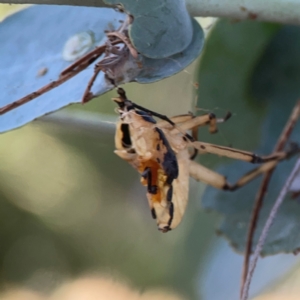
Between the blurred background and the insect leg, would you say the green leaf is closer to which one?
the insect leg

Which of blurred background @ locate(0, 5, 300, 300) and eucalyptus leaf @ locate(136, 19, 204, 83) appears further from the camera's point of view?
blurred background @ locate(0, 5, 300, 300)

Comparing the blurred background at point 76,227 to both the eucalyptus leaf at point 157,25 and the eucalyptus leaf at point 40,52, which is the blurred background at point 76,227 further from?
the eucalyptus leaf at point 157,25

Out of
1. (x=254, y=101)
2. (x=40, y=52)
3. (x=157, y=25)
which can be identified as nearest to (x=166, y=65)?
(x=157, y=25)

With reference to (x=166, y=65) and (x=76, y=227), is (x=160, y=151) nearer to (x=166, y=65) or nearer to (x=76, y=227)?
(x=166, y=65)

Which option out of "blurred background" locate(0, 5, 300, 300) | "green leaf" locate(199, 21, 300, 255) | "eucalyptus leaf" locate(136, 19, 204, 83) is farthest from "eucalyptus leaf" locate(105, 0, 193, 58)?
"blurred background" locate(0, 5, 300, 300)

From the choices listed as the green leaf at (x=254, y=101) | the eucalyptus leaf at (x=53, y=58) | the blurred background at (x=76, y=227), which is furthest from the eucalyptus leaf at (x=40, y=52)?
the blurred background at (x=76, y=227)

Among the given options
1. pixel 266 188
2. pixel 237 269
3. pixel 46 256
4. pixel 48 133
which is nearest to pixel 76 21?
pixel 266 188
